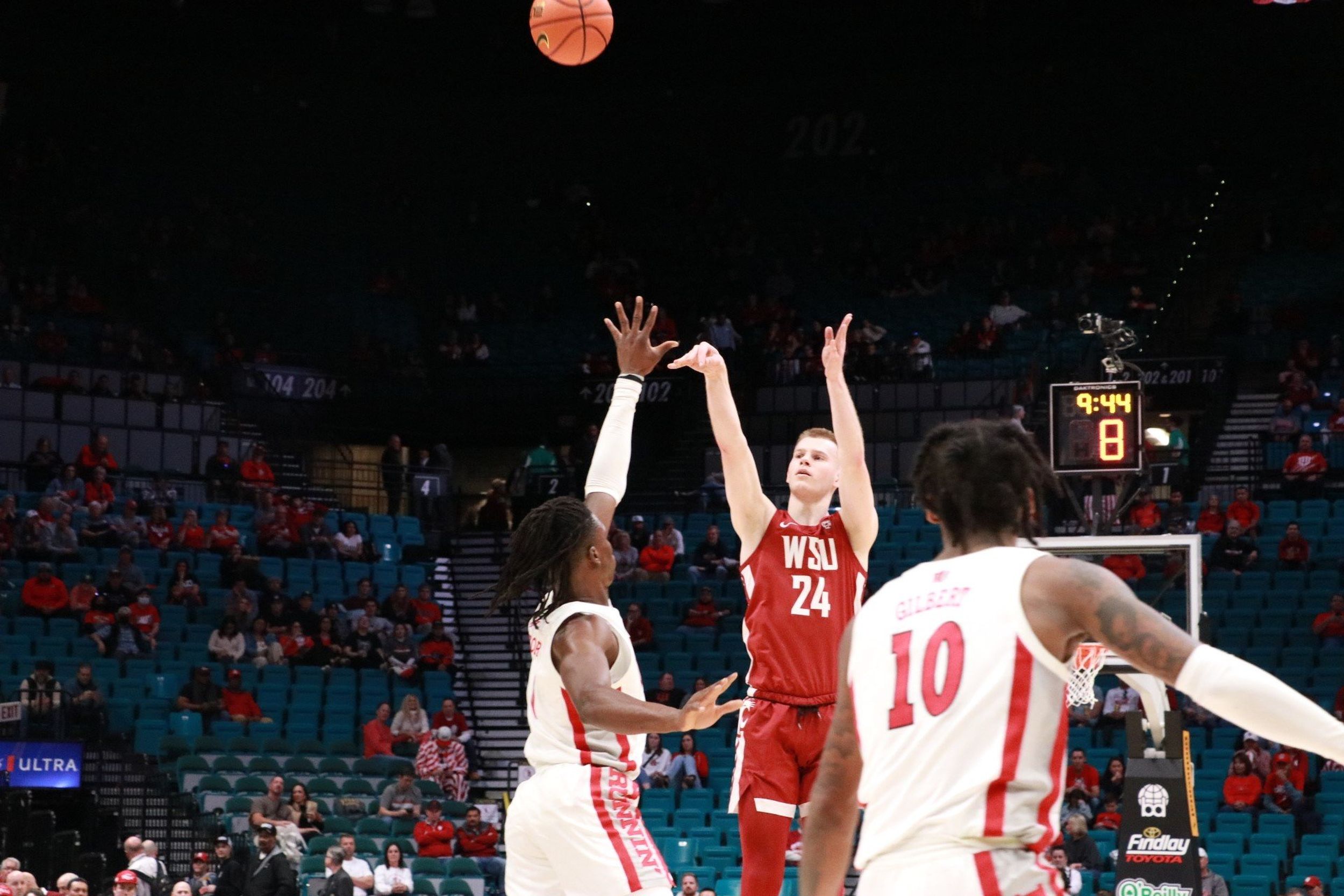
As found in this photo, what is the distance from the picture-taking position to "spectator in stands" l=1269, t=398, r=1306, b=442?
2384 cm

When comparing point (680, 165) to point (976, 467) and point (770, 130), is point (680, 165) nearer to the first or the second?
point (770, 130)

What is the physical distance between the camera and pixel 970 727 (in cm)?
362

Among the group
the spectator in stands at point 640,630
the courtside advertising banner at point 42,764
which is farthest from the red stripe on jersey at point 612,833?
the spectator in stands at point 640,630

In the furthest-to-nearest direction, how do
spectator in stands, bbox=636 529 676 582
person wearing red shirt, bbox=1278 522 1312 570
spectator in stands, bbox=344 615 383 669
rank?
spectator in stands, bbox=636 529 676 582 < spectator in stands, bbox=344 615 383 669 < person wearing red shirt, bbox=1278 522 1312 570

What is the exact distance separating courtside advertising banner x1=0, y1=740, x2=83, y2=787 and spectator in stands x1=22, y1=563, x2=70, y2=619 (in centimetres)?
254

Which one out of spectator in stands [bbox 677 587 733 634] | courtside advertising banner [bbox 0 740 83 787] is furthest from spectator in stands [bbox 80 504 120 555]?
spectator in stands [bbox 677 587 733 634]

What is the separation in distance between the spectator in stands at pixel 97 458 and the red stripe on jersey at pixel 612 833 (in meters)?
18.8

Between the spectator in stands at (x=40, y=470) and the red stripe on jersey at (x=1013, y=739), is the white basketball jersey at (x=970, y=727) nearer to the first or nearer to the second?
the red stripe on jersey at (x=1013, y=739)

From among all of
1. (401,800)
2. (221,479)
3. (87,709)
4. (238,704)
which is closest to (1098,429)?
(401,800)

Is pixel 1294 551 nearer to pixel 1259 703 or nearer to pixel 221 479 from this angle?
pixel 221 479

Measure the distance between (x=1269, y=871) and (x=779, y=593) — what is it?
1084 cm

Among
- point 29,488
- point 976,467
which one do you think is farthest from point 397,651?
point 976,467

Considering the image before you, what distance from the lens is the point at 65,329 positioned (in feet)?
88.2

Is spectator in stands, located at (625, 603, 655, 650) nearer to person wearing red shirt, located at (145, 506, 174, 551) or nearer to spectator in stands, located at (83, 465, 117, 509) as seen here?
person wearing red shirt, located at (145, 506, 174, 551)
